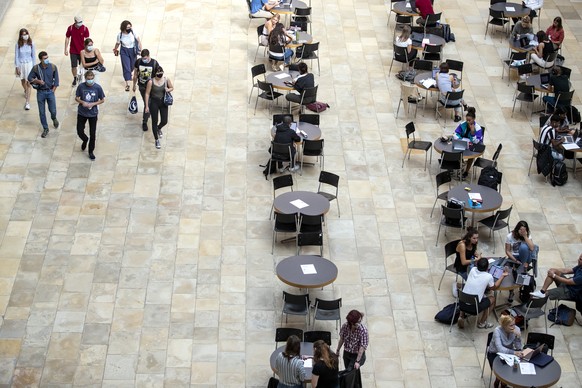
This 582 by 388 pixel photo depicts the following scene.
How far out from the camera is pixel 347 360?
14.0 metres

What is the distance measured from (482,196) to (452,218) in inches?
28.5

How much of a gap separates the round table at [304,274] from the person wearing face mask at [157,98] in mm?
5147

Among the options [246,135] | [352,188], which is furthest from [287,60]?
[352,188]

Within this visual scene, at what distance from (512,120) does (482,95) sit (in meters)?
1.15

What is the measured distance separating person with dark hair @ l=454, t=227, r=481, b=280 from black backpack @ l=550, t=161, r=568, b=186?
154 inches

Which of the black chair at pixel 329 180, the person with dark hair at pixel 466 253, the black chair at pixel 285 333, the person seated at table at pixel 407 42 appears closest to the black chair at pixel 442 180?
the black chair at pixel 329 180

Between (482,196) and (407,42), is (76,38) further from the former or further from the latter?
(482,196)

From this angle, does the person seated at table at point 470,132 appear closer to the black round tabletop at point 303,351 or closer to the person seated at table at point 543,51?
the person seated at table at point 543,51

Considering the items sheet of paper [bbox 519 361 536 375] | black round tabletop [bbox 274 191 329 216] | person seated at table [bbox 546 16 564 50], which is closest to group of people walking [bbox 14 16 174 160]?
black round tabletop [bbox 274 191 329 216]

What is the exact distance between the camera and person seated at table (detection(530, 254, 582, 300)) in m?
15.7

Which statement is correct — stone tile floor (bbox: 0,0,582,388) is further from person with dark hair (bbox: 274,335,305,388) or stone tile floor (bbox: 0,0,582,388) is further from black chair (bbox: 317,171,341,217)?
person with dark hair (bbox: 274,335,305,388)

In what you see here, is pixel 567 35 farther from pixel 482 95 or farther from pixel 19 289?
pixel 19 289

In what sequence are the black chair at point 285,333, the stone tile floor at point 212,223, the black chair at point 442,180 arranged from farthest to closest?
the black chair at point 442,180 < the stone tile floor at point 212,223 < the black chair at point 285,333

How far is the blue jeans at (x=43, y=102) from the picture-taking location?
19484 millimetres
